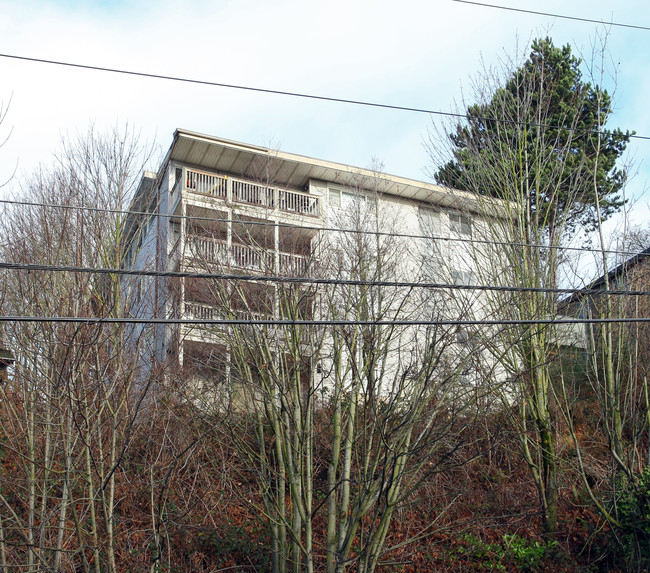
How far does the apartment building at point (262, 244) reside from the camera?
12758 mm

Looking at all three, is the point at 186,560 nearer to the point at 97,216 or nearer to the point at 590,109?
the point at 97,216

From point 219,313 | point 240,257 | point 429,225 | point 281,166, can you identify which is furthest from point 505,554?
point 281,166

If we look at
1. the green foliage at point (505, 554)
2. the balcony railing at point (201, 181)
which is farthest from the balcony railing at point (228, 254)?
the green foliage at point (505, 554)

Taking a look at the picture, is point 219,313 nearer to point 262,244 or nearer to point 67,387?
point 262,244

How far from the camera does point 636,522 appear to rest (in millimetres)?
12484

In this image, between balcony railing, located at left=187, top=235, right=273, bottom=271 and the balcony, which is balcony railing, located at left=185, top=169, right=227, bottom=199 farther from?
the balcony

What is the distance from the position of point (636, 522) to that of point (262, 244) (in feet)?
29.6

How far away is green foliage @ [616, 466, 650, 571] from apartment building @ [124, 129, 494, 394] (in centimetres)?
420

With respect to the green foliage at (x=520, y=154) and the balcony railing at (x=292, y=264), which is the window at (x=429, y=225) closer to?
the green foliage at (x=520, y=154)

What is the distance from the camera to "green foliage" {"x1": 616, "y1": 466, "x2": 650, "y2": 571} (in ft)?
40.5

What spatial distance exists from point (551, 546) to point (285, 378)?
6829 millimetres

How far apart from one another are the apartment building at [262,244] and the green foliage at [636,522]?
4.20 metres

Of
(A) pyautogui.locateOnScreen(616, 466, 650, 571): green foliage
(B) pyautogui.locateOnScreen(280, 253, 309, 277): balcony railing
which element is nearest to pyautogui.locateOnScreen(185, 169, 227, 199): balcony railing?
(B) pyautogui.locateOnScreen(280, 253, 309, 277): balcony railing

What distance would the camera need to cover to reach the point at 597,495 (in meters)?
14.8
